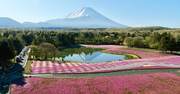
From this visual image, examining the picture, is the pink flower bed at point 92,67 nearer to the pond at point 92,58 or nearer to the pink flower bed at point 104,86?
the pink flower bed at point 104,86

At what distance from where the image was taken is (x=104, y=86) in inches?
1583

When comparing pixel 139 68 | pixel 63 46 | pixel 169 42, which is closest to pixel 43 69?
pixel 139 68

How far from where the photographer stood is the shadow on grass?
40559 mm

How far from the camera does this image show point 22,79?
44.9m

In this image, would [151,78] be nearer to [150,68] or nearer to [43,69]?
[150,68]

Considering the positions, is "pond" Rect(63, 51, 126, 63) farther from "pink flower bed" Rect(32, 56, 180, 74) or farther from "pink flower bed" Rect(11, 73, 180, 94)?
"pink flower bed" Rect(11, 73, 180, 94)

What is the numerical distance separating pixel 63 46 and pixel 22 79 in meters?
84.9

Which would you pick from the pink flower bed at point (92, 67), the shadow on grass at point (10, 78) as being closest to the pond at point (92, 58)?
the pink flower bed at point (92, 67)

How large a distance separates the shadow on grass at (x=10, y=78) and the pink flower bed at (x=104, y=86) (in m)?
1.03

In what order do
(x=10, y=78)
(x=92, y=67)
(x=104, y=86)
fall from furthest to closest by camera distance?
(x=92, y=67)
(x=10, y=78)
(x=104, y=86)

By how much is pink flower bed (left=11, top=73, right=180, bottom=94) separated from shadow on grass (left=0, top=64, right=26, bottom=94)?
3.39 feet

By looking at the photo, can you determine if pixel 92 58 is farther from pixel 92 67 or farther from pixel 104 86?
pixel 104 86

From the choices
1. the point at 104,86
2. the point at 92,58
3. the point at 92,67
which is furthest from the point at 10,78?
the point at 92,58

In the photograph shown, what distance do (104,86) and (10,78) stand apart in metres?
14.2
